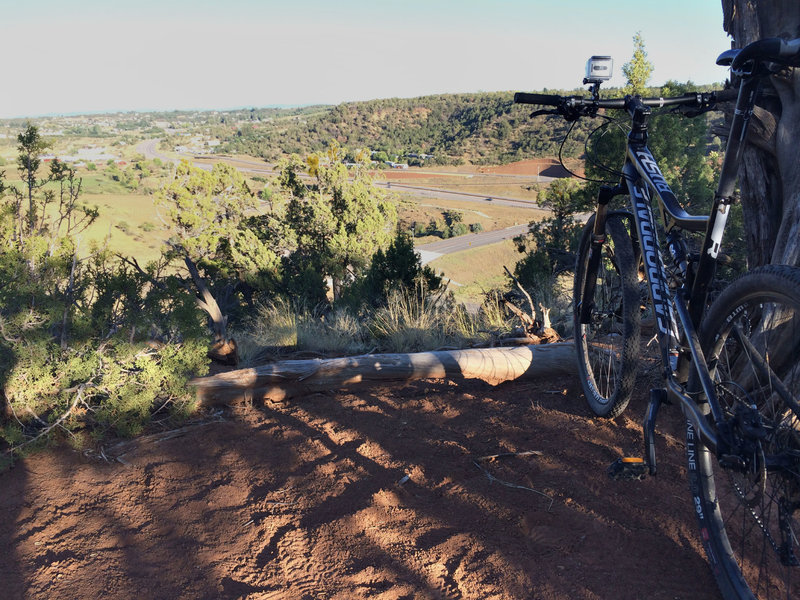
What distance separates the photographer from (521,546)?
90.0 inches

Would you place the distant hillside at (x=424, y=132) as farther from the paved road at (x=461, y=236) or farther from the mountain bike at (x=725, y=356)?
the mountain bike at (x=725, y=356)

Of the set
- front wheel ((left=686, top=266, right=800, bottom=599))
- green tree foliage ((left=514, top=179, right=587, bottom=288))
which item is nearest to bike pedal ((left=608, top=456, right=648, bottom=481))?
front wheel ((left=686, top=266, right=800, bottom=599))

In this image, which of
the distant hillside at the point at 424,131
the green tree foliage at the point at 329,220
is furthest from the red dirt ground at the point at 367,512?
the distant hillside at the point at 424,131

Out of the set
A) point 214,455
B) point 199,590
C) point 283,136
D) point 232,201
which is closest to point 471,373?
point 214,455

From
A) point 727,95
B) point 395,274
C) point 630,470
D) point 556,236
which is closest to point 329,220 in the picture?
point 556,236

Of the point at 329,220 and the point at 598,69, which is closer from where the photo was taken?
the point at 598,69

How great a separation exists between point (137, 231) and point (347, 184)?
104 feet

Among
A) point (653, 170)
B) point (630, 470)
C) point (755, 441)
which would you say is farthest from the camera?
point (653, 170)

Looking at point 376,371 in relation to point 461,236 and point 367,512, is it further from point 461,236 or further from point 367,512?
point 461,236

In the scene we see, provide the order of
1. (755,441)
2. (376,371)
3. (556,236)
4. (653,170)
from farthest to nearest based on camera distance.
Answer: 1. (556,236)
2. (376,371)
3. (653,170)
4. (755,441)

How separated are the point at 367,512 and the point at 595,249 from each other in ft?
6.72

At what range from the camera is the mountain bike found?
182cm

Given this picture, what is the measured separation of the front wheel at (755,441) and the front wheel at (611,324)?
0.59 metres

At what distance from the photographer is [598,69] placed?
2.73m
